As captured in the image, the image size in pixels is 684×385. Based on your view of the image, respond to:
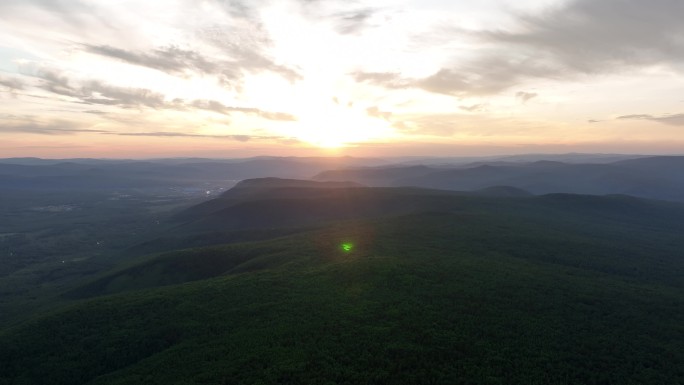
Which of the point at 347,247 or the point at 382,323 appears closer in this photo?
the point at 382,323

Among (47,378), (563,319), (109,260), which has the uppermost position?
(563,319)

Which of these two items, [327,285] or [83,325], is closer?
[83,325]

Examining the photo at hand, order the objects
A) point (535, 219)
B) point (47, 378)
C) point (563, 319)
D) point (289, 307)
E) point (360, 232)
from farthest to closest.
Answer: point (535, 219), point (360, 232), point (289, 307), point (563, 319), point (47, 378)

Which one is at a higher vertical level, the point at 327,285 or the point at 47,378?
the point at 327,285


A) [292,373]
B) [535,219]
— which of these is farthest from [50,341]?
[535,219]

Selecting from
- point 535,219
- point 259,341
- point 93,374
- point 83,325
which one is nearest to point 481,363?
point 259,341

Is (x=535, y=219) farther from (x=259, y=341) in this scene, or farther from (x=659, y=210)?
(x=259, y=341)

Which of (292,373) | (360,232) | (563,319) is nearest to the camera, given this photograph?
(292,373)

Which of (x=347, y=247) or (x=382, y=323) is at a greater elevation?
(x=382, y=323)

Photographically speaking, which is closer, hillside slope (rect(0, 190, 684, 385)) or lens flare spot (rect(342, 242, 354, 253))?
hillside slope (rect(0, 190, 684, 385))

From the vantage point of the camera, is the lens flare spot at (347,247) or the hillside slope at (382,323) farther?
the lens flare spot at (347,247)
